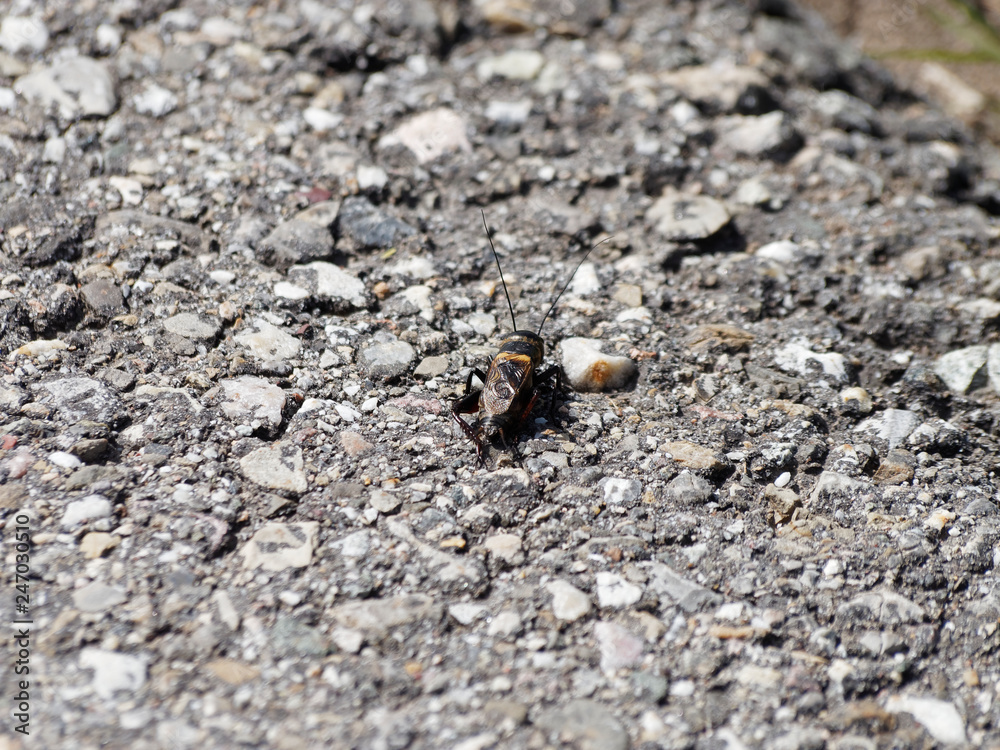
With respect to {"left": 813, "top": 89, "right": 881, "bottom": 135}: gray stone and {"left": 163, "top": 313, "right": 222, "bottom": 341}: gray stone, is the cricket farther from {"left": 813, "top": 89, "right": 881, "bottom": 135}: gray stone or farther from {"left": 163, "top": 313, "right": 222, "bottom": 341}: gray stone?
{"left": 813, "top": 89, "right": 881, "bottom": 135}: gray stone

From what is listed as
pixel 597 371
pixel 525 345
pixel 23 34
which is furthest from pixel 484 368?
pixel 23 34

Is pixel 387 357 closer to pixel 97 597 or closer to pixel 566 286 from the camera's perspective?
pixel 566 286

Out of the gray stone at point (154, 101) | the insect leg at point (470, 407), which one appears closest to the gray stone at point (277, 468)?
the insect leg at point (470, 407)

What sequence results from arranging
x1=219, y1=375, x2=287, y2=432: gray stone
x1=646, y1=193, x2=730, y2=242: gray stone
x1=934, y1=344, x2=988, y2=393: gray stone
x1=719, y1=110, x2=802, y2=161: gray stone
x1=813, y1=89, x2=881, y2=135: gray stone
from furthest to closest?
x1=813, y1=89, x2=881, y2=135: gray stone
x1=719, y1=110, x2=802, y2=161: gray stone
x1=646, y1=193, x2=730, y2=242: gray stone
x1=934, y1=344, x2=988, y2=393: gray stone
x1=219, y1=375, x2=287, y2=432: gray stone

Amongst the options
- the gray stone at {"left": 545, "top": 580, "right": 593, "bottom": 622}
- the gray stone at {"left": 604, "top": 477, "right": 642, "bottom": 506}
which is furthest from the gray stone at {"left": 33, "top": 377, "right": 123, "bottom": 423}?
the gray stone at {"left": 604, "top": 477, "right": 642, "bottom": 506}

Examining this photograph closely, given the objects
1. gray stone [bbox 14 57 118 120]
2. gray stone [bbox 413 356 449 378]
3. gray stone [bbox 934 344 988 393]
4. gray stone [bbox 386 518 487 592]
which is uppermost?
gray stone [bbox 14 57 118 120]

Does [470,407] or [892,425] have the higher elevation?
[470,407]

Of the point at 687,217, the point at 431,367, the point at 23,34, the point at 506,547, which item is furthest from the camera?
the point at 23,34

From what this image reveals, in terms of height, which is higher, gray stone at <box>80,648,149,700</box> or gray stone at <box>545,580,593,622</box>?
gray stone at <box>80,648,149,700</box>
